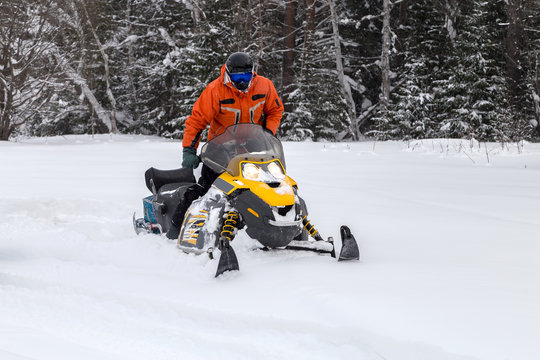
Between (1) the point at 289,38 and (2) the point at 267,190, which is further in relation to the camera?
(1) the point at 289,38

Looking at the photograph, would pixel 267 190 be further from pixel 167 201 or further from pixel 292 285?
pixel 167 201

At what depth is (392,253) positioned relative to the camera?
434 cm

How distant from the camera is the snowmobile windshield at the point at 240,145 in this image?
428 cm

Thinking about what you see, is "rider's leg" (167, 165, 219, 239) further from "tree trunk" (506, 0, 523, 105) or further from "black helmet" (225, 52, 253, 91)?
"tree trunk" (506, 0, 523, 105)

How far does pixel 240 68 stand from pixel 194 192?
1.09 metres

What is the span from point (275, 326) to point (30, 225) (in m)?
3.72

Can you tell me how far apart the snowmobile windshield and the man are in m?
0.24

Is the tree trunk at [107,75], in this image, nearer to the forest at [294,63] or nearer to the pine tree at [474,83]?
the forest at [294,63]

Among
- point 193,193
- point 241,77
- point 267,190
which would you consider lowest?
point 193,193

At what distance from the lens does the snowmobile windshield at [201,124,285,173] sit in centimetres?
428

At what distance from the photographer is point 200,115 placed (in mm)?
4711

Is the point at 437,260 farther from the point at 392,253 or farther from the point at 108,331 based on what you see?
the point at 108,331

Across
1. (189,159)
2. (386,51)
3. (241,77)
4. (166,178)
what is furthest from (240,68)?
(386,51)

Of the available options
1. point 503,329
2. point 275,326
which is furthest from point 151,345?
point 503,329
